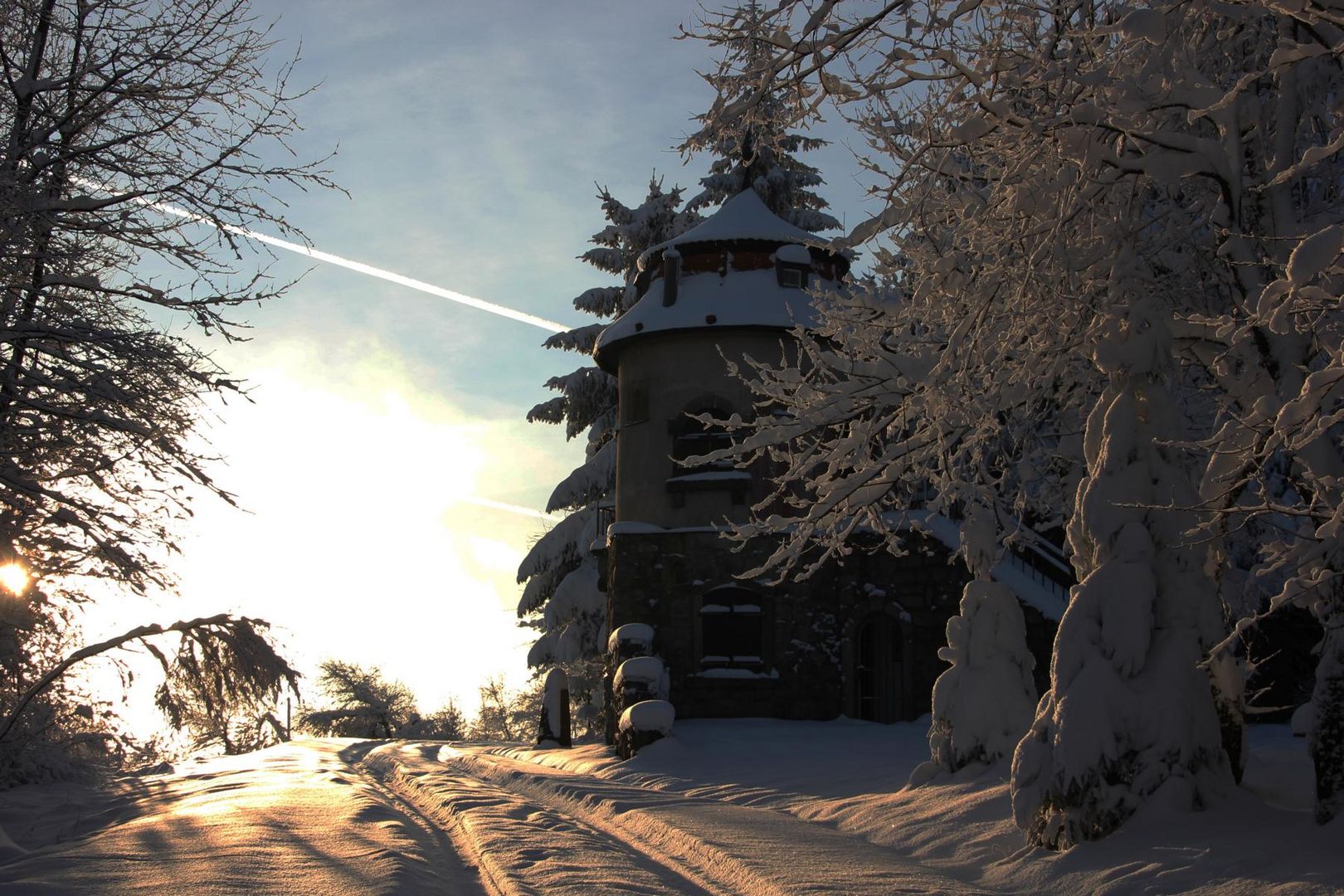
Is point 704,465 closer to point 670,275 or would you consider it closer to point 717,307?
point 717,307

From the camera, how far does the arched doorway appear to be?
24562 mm

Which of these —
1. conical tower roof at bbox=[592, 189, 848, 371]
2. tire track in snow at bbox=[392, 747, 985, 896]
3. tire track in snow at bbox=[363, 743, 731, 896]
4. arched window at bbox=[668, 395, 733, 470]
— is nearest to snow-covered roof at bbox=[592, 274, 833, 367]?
conical tower roof at bbox=[592, 189, 848, 371]

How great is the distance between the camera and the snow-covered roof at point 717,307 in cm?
2448

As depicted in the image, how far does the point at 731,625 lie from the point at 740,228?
28.6ft

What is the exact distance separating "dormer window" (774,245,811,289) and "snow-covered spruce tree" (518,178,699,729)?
749 cm

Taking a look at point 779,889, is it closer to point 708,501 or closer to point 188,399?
point 188,399

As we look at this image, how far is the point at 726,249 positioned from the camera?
25.9 meters

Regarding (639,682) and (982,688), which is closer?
(982,688)

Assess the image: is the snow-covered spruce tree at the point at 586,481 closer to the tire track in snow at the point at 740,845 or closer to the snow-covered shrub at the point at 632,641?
the snow-covered shrub at the point at 632,641

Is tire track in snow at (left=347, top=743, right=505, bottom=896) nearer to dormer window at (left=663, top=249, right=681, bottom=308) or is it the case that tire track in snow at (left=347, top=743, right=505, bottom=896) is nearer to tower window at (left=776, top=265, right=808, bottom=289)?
dormer window at (left=663, top=249, right=681, bottom=308)

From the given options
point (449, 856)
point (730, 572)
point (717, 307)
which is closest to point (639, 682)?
point (730, 572)

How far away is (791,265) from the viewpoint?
1014 inches

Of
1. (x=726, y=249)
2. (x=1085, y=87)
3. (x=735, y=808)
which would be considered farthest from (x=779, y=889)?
(x=726, y=249)

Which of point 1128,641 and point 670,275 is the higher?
point 670,275
